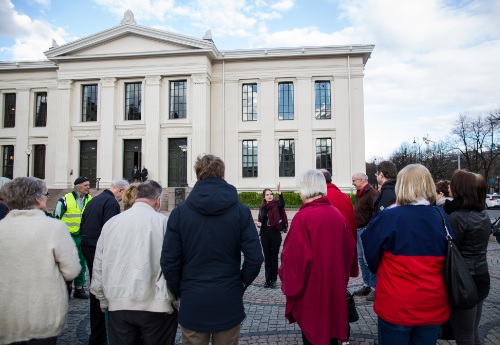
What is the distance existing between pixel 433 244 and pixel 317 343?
4.40 ft

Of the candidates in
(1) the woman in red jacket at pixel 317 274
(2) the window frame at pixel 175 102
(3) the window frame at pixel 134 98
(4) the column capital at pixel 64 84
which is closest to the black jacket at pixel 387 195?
(1) the woman in red jacket at pixel 317 274

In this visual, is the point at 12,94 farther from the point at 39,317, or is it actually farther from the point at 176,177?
the point at 39,317

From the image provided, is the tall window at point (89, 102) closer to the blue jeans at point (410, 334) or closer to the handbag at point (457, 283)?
the blue jeans at point (410, 334)

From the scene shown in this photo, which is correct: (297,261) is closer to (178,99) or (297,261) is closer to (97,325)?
(97,325)

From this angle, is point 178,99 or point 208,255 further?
point 178,99

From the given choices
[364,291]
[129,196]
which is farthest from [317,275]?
[364,291]

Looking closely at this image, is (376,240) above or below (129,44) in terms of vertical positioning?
below

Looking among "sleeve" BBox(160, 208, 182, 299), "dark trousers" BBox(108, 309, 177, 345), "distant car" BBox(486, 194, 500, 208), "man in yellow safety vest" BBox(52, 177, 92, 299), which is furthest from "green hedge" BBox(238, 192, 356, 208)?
"sleeve" BBox(160, 208, 182, 299)

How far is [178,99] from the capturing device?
98.1 feet

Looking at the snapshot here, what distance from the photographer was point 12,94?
109 ft

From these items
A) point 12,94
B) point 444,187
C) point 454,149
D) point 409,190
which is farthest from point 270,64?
point 454,149

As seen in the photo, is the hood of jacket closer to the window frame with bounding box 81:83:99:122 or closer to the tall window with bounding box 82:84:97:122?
the window frame with bounding box 81:83:99:122

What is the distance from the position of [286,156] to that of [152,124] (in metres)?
11.2

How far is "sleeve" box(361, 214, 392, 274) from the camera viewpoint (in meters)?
3.04
